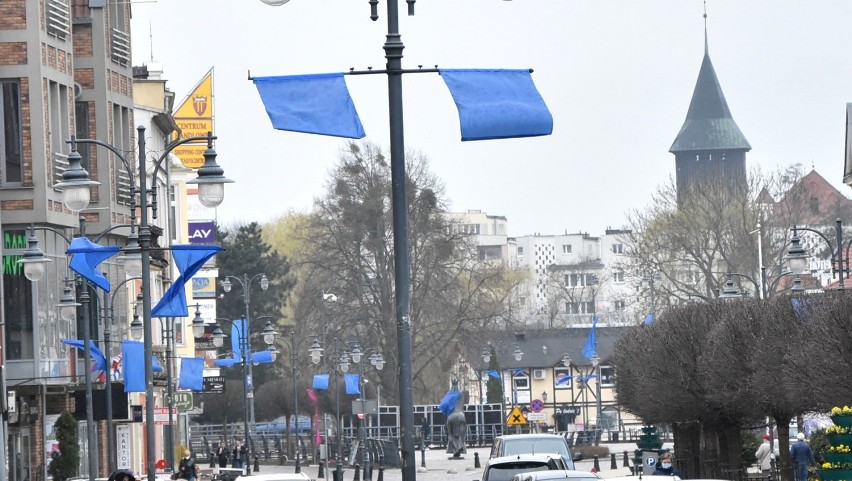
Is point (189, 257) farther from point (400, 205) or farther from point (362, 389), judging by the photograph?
point (362, 389)

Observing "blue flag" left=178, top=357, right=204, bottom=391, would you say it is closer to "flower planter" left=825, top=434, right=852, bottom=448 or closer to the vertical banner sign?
the vertical banner sign

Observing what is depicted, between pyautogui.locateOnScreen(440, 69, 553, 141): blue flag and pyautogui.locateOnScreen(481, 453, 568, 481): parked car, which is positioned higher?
pyautogui.locateOnScreen(440, 69, 553, 141): blue flag

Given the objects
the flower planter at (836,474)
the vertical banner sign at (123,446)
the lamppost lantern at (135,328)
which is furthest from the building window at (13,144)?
the flower planter at (836,474)

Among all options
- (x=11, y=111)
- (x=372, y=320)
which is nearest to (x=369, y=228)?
(x=372, y=320)

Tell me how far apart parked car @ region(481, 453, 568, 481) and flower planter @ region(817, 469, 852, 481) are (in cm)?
439

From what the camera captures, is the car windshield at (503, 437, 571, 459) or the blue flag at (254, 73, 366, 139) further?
the car windshield at (503, 437, 571, 459)

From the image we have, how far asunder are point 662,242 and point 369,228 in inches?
858

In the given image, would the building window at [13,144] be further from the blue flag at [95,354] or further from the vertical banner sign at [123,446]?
the vertical banner sign at [123,446]

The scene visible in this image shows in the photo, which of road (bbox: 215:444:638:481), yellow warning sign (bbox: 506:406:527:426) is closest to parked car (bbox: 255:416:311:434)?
road (bbox: 215:444:638:481)

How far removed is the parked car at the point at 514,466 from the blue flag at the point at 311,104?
11.9 metres

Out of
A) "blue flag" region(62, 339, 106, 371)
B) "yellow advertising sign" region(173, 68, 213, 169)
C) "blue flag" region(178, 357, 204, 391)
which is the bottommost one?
"blue flag" region(178, 357, 204, 391)

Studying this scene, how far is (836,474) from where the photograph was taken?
29.0 meters

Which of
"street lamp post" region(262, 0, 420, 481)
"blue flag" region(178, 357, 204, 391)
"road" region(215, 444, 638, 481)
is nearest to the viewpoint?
"street lamp post" region(262, 0, 420, 481)

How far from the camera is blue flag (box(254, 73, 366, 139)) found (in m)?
16.9
